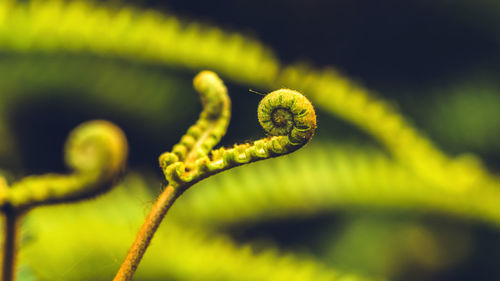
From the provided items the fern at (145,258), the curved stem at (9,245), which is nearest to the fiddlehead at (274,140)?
Result: the curved stem at (9,245)

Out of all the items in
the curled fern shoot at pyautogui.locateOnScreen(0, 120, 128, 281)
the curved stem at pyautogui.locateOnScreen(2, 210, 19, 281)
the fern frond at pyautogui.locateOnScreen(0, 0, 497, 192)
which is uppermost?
the fern frond at pyautogui.locateOnScreen(0, 0, 497, 192)

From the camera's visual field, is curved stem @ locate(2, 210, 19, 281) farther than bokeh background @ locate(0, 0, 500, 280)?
No

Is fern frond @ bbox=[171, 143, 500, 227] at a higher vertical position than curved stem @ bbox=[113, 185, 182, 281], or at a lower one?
higher

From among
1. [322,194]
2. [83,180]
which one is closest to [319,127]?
[322,194]

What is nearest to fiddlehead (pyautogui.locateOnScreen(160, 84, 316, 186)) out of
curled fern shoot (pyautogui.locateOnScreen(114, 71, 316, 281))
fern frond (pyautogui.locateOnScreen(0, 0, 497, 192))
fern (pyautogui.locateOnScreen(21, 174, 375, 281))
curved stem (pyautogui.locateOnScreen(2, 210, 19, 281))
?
curled fern shoot (pyautogui.locateOnScreen(114, 71, 316, 281))

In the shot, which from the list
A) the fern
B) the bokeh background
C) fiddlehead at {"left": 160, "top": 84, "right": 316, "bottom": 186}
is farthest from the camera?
the bokeh background

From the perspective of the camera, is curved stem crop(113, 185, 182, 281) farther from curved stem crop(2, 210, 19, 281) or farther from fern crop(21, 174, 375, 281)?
fern crop(21, 174, 375, 281)

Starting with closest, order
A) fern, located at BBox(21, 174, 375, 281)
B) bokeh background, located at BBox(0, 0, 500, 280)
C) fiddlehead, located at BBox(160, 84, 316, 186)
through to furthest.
Answer: fiddlehead, located at BBox(160, 84, 316, 186)
fern, located at BBox(21, 174, 375, 281)
bokeh background, located at BBox(0, 0, 500, 280)
